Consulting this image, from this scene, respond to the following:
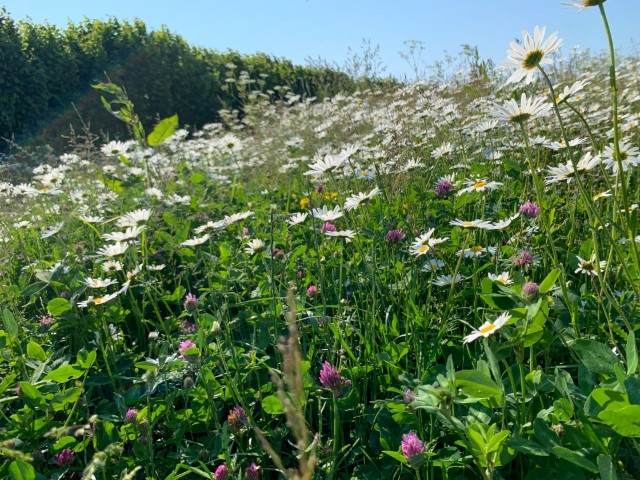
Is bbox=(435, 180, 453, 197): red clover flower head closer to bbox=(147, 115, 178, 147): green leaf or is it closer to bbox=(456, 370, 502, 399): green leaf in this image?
bbox=(456, 370, 502, 399): green leaf

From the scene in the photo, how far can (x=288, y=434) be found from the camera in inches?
53.7

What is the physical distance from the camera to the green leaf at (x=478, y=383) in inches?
38.1

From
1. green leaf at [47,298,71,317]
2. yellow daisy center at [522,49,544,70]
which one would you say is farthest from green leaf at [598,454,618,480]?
green leaf at [47,298,71,317]

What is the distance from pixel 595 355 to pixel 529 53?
626mm

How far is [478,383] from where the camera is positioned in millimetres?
975

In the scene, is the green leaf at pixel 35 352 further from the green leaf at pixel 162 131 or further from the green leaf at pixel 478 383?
the green leaf at pixel 162 131

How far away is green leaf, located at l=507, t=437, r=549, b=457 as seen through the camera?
89cm

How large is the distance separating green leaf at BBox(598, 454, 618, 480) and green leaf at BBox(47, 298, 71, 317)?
1601 mm

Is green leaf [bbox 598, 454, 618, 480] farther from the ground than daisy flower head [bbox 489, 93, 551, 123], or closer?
closer

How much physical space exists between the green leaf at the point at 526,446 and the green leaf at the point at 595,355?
17 cm

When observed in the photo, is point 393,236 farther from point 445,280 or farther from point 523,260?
point 523,260

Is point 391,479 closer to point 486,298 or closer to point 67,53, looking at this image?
point 486,298

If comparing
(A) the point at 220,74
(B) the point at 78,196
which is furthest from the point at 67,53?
(B) the point at 78,196

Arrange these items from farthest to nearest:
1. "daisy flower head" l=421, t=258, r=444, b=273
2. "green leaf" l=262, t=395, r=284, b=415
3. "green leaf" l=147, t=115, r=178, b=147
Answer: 1. "green leaf" l=147, t=115, r=178, b=147
2. "daisy flower head" l=421, t=258, r=444, b=273
3. "green leaf" l=262, t=395, r=284, b=415
